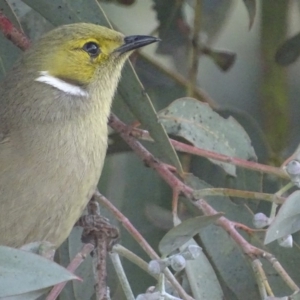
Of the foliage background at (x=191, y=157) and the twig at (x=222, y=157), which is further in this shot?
the foliage background at (x=191, y=157)

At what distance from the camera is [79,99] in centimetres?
198

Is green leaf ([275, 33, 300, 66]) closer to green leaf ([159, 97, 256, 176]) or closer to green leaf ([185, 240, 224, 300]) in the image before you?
green leaf ([159, 97, 256, 176])

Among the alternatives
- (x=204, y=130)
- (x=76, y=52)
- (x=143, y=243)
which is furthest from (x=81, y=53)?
(x=143, y=243)

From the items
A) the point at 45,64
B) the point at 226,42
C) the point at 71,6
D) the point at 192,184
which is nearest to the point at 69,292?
the point at 192,184

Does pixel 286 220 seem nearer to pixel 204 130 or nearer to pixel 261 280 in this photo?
pixel 261 280

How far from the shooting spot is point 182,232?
1.57 metres

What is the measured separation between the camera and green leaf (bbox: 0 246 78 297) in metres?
1.34

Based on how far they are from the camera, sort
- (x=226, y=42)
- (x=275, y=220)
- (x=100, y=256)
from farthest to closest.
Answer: (x=226, y=42) → (x=100, y=256) → (x=275, y=220)

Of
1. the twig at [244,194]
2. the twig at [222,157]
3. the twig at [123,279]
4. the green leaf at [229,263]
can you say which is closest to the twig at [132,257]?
the twig at [123,279]

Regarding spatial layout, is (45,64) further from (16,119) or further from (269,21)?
(269,21)

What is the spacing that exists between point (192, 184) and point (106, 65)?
0.33m

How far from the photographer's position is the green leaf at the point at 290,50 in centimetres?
234

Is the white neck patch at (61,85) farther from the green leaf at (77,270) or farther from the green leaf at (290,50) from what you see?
the green leaf at (290,50)

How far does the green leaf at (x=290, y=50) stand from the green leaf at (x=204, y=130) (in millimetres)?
348
